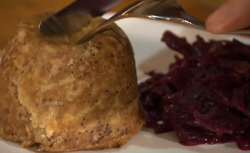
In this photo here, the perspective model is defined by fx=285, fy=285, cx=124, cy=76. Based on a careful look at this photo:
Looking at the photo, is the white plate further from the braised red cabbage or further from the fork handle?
the fork handle

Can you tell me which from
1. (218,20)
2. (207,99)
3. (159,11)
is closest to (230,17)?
(218,20)

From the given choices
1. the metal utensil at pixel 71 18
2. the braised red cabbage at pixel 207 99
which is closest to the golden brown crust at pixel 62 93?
the metal utensil at pixel 71 18

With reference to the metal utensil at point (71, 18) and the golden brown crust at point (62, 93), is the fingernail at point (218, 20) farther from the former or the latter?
the metal utensil at point (71, 18)

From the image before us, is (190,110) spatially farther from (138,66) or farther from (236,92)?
(138,66)

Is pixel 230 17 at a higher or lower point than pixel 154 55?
higher

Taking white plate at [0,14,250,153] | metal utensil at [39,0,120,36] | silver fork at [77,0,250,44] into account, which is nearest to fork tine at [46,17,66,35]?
metal utensil at [39,0,120,36]

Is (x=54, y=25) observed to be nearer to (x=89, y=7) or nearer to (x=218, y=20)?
(x=89, y=7)
